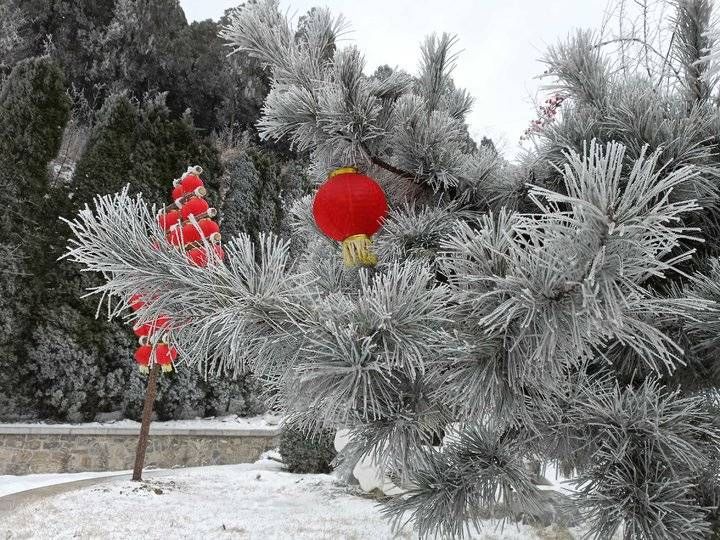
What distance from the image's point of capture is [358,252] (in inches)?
50.8

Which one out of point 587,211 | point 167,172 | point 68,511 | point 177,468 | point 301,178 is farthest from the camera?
point 301,178

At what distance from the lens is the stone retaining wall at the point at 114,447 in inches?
Answer: 228

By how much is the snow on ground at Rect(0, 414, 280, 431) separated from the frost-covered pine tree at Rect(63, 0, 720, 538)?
5252 millimetres

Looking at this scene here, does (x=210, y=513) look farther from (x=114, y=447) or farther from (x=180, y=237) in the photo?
(x=180, y=237)

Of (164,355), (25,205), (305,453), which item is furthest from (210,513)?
(25,205)

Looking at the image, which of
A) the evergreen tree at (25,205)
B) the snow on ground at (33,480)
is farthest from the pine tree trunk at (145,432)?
the evergreen tree at (25,205)

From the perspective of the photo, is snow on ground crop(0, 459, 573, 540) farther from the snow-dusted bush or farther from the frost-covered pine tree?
the frost-covered pine tree

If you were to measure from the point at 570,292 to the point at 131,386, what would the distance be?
22.6 feet

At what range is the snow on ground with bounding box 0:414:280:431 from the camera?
6215mm

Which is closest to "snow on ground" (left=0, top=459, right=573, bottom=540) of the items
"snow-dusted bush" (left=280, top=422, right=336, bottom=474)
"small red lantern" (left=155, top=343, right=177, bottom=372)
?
"snow-dusted bush" (left=280, top=422, right=336, bottom=474)

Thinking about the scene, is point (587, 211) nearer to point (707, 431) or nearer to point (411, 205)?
point (707, 431)

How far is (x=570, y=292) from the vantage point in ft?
2.36

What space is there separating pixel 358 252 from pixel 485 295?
58cm

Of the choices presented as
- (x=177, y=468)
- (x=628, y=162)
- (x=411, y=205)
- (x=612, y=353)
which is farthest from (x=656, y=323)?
(x=177, y=468)
